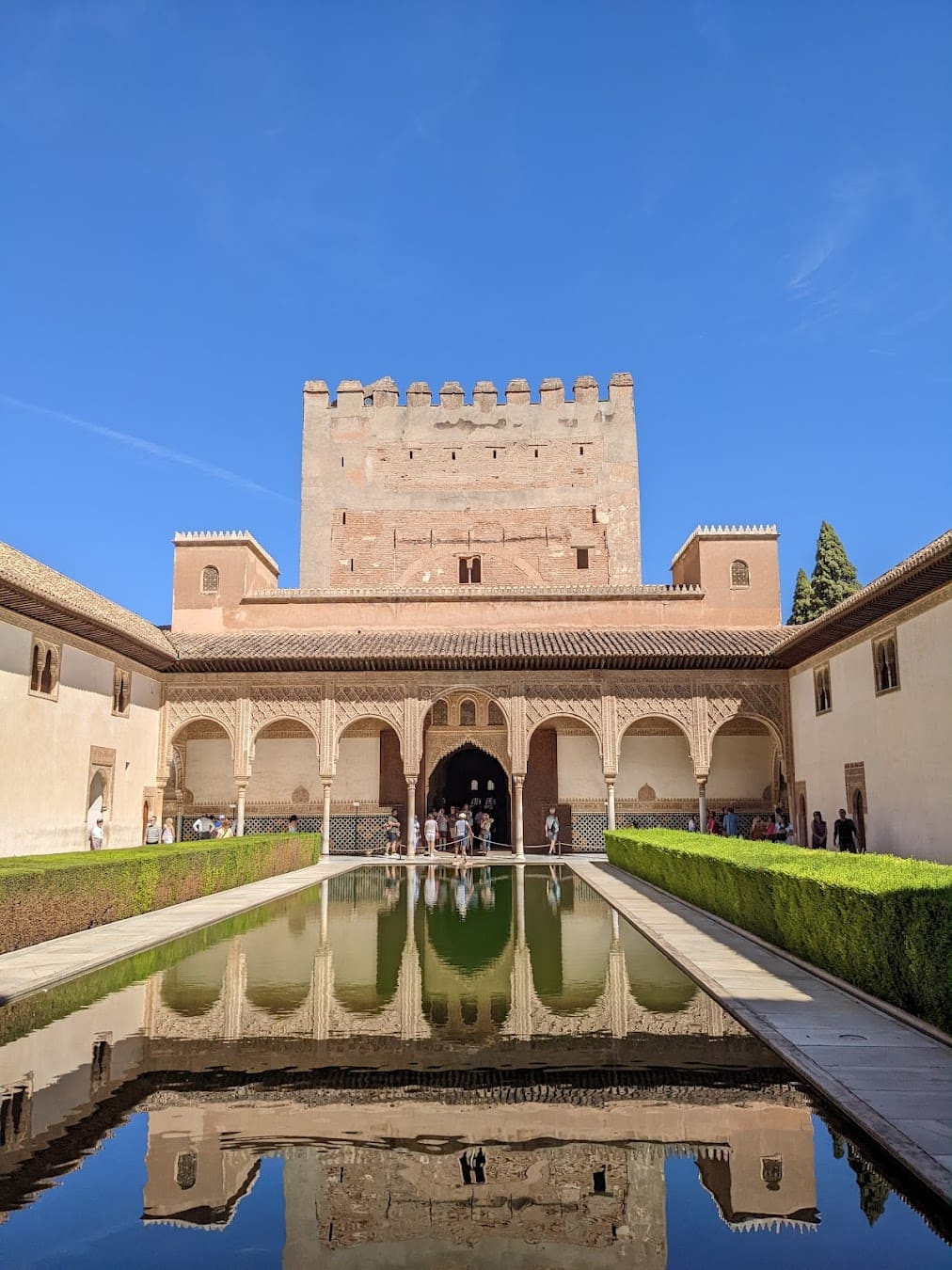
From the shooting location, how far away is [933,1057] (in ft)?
16.0

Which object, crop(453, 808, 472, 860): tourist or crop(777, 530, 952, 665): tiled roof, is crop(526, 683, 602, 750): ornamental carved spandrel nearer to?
crop(453, 808, 472, 860): tourist

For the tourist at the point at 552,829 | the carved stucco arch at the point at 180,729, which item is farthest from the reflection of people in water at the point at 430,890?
the carved stucco arch at the point at 180,729

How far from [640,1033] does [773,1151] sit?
1.74 m

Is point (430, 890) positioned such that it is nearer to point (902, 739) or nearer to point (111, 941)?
point (111, 941)

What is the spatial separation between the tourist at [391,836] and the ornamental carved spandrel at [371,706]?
8.14 feet

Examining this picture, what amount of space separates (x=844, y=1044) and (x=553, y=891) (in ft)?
31.2

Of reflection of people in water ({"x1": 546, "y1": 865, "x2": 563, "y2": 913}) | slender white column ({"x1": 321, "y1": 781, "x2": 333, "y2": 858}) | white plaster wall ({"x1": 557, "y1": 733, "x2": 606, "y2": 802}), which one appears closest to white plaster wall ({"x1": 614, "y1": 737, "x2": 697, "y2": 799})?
white plaster wall ({"x1": 557, "y1": 733, "x2": 606, "y2": 802})

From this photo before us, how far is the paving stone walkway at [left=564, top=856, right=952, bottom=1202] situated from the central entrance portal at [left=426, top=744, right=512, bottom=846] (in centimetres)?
1704

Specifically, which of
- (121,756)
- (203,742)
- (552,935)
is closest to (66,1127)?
(552,935)

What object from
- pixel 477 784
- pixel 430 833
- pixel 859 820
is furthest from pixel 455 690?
pixel 859 820

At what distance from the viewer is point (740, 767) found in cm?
2347

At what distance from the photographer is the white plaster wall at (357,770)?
24.0 metres

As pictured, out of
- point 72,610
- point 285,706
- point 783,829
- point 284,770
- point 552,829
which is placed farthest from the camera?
point 284,770

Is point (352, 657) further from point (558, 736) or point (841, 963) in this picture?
point (841, 963)
